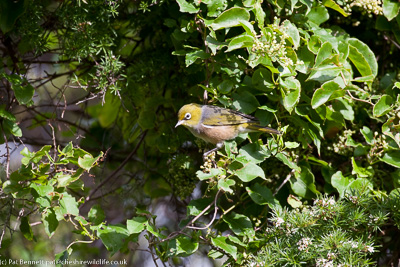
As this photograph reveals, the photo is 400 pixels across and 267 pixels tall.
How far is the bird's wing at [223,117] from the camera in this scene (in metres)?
2.66

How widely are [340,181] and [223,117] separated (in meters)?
0.78

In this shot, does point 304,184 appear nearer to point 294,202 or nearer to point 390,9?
point 294,202

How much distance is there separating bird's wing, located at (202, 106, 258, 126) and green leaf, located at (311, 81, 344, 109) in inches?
13.8

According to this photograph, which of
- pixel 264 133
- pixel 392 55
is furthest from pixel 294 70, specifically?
pixel 392 55

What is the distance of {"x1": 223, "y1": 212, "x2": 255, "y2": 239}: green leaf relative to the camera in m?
2.51

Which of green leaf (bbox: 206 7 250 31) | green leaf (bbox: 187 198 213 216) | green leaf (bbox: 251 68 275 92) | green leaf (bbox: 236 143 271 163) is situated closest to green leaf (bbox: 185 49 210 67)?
green leaf (bbox: 206 7 250 31)

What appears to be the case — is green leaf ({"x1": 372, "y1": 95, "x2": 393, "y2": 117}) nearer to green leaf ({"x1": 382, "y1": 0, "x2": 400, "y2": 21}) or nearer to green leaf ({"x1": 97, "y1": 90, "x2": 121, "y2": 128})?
green leaf ({"x1": 382, "y1": 0, "x2": 400, "y2": 21})

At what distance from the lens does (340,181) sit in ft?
8.70

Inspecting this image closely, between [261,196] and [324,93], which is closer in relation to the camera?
[324,93]

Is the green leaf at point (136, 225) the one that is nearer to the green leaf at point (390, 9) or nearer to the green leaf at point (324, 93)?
the green leaf at point (324, 93)

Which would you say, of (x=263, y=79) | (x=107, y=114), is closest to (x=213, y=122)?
(x=263, y=79)

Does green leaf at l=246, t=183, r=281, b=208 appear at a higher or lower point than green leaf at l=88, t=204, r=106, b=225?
higher

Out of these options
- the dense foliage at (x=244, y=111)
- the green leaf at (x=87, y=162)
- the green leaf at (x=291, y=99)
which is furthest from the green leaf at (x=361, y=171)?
the green leaf at (x=87, y=162)

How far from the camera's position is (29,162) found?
226 cm
